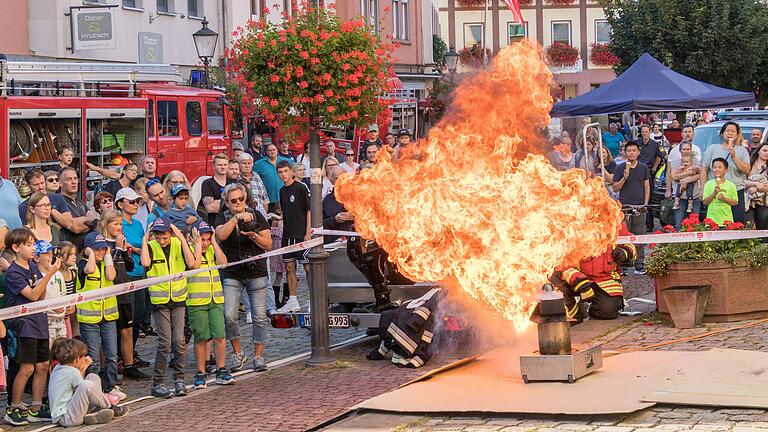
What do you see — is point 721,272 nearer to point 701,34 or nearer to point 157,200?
point 157,200

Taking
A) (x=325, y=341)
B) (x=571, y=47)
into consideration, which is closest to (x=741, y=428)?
(x=325, y=341)

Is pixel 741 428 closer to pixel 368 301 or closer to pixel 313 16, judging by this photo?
pixel 368 301

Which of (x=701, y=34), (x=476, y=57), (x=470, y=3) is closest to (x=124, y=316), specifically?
(x=476, y=57)

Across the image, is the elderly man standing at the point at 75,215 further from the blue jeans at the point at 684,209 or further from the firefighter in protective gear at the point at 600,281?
the blue jeans at the point at 684,209

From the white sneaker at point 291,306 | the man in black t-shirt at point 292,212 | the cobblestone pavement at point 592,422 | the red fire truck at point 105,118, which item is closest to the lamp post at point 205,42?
the red fire truck at point 105,118

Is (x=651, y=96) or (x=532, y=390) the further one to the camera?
(x=651, y=96)

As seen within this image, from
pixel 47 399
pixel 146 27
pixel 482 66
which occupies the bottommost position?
pixel 47 399

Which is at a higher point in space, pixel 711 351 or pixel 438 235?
pixel 438 235

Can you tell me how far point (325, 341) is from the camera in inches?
478

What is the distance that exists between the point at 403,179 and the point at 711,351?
3.03m

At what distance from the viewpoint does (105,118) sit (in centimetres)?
2028

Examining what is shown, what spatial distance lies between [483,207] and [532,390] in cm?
193

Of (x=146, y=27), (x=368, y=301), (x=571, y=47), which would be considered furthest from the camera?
(x=571, y=47)

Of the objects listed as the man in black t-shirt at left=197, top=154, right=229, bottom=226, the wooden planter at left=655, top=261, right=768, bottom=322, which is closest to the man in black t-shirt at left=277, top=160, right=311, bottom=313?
the man in black t-shirt at left=197, top=154, right=229, bottom=226
